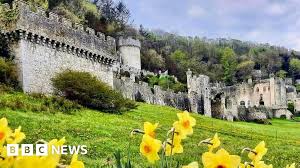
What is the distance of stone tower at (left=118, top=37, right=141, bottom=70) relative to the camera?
73075 millimetres

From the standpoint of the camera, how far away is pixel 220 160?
2572 mm

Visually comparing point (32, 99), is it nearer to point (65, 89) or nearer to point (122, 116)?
point (65, 89)

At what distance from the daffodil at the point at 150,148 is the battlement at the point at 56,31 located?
26.4 meters

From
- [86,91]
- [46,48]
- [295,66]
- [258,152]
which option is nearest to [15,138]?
[258,152]

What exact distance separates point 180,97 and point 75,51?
24004 mm

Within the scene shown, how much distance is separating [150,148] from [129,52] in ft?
234

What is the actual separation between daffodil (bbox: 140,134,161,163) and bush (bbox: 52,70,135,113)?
27.3 meters

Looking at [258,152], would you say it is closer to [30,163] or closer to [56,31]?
[30,163]

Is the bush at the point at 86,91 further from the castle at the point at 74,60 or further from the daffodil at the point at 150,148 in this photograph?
the daffodil at the point at 150,148

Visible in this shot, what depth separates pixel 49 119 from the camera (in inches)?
894

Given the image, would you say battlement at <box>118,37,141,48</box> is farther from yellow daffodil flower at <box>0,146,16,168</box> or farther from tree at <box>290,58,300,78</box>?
tree at <box>290,58,300,78</box>

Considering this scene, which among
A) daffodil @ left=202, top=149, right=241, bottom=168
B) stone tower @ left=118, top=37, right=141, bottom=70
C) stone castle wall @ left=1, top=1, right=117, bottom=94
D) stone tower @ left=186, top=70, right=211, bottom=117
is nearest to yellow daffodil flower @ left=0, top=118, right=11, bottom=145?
daffodil @ left=202, top=149, right=241, bottom=168

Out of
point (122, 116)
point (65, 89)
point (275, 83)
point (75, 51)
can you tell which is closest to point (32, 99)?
point (65, 89)

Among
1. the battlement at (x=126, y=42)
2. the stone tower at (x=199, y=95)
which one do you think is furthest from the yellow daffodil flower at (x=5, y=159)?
the battlement at (x=126, y=42)
